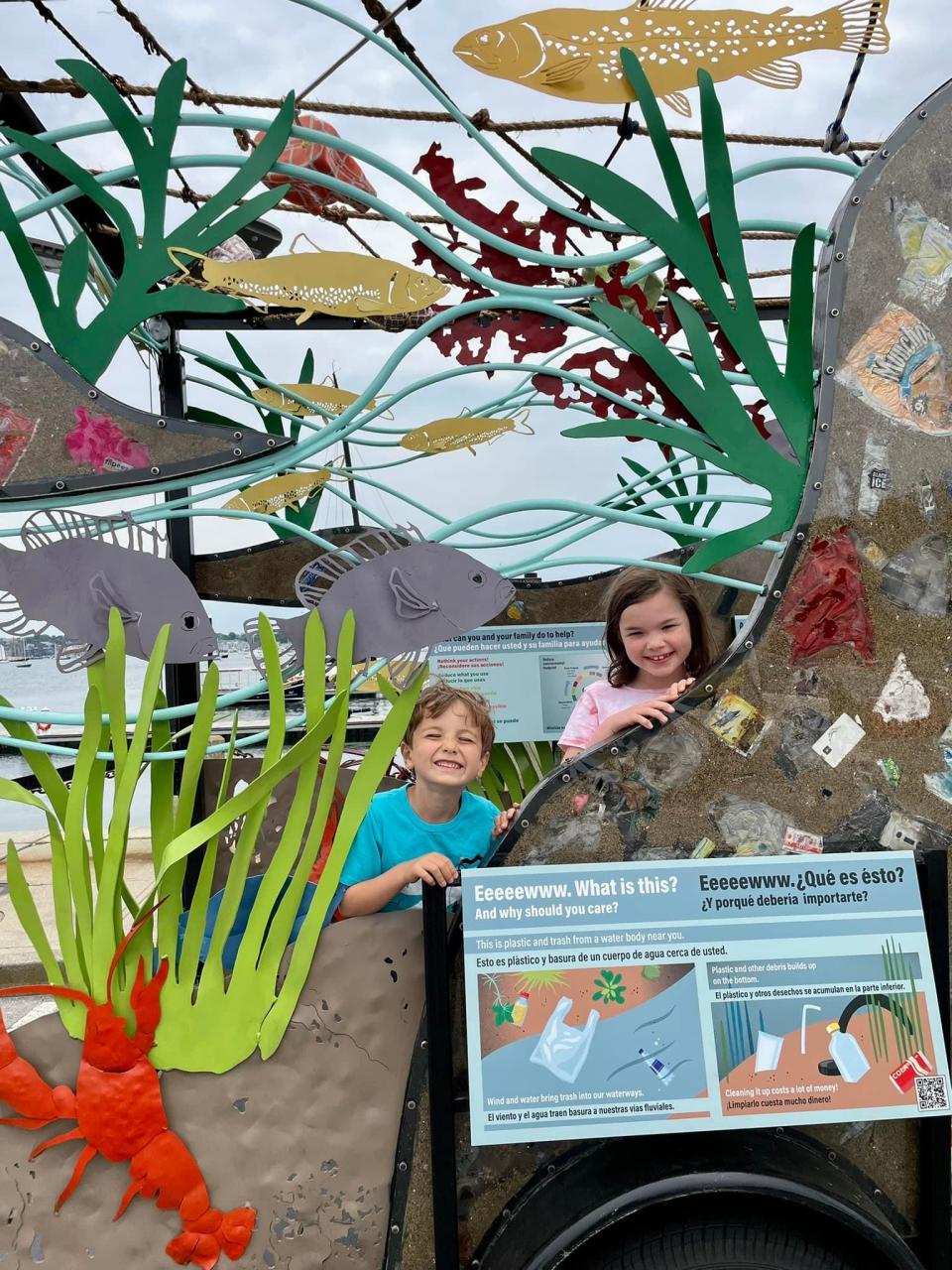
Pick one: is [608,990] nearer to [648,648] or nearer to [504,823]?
[504,823]

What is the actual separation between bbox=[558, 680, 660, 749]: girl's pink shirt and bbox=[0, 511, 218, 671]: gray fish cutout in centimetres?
78

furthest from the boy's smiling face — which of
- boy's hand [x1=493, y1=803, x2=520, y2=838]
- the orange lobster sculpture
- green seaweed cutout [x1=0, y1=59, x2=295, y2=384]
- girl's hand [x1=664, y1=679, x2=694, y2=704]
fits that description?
green seaweed cutout [x1=0, y1=59, x2=295, y2=384]

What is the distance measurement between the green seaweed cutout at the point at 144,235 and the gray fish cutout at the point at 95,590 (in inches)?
10.7

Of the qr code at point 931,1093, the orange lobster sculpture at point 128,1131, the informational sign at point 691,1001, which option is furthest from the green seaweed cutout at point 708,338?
the orange lobster sculpture at point 128,1131

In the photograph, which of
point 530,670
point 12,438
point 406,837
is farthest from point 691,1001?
point 530,670

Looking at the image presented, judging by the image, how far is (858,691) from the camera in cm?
156

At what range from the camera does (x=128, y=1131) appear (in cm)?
140

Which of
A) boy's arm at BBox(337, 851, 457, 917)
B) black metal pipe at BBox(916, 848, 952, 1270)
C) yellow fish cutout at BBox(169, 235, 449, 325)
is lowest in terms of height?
black metal pipe at BBox(916, 848, 952, 1270)

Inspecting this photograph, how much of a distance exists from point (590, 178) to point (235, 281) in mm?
825

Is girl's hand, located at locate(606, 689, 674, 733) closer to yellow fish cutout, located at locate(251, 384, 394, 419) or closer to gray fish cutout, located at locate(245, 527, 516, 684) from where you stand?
gray fish cutout, located at locate(245, 527, 516, 684)

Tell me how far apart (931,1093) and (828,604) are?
762 mm

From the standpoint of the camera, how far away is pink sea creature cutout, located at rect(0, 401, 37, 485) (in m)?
1.58

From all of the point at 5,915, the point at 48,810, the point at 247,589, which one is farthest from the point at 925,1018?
the point at 5,915

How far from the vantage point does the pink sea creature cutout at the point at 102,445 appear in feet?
5.23
